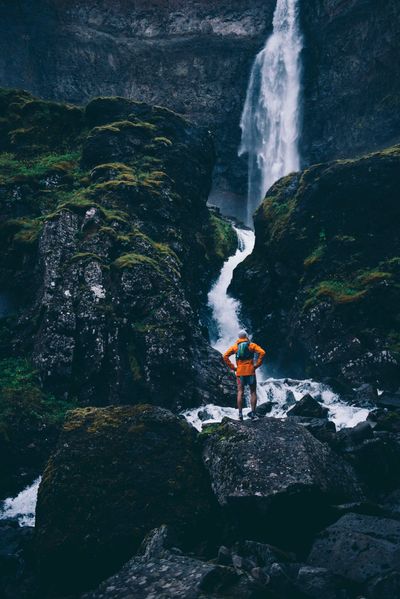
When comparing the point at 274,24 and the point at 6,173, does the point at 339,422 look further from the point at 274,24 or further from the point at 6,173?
the point at 274,24

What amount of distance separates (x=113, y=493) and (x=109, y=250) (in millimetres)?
10350

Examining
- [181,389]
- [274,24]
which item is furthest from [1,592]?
[274,24]

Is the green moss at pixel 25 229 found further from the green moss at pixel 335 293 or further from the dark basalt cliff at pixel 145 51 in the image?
the dark basalt cliff at pixel 145 51

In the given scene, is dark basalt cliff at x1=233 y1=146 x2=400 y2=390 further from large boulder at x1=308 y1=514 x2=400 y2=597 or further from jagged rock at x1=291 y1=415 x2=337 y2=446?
large boulder at x1=308 y1=514 x2=400 y2=597

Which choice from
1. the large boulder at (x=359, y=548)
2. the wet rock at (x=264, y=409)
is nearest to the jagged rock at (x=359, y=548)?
the large boulder at (x=359, y=548)

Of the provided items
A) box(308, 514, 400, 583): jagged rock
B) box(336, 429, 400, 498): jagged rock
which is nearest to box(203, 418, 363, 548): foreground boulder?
box(336, 429, 400, 498): jagged rock

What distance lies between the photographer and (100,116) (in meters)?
24.2

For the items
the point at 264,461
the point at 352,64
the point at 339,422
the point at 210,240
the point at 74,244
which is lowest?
the point at 264,461

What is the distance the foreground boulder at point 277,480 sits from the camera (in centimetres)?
729

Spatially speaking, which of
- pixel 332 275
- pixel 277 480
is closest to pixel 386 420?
pixel 277 480

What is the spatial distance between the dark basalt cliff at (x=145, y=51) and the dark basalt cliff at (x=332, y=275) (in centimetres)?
2852

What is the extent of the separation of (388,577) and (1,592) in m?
5.98

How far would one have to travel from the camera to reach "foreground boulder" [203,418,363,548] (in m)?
7.29

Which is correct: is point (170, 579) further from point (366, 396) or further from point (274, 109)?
point (274, 109)
